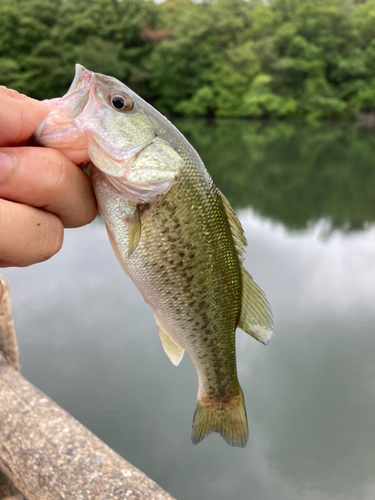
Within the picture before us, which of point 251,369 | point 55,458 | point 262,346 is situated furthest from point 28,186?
point 262,346

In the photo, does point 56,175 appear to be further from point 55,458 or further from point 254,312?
point 55,458

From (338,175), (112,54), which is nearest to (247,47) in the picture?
(112,54)

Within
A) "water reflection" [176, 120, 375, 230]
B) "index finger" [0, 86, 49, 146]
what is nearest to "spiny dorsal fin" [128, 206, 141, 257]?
"index finger" [0, 86, 49, 146]

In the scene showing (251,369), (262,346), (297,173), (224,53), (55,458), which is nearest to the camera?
(55,458)

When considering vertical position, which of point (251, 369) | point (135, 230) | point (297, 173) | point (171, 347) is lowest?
point (297, 173)

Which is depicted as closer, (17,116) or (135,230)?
(17,116)

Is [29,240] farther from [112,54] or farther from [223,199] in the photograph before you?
[112,54]
